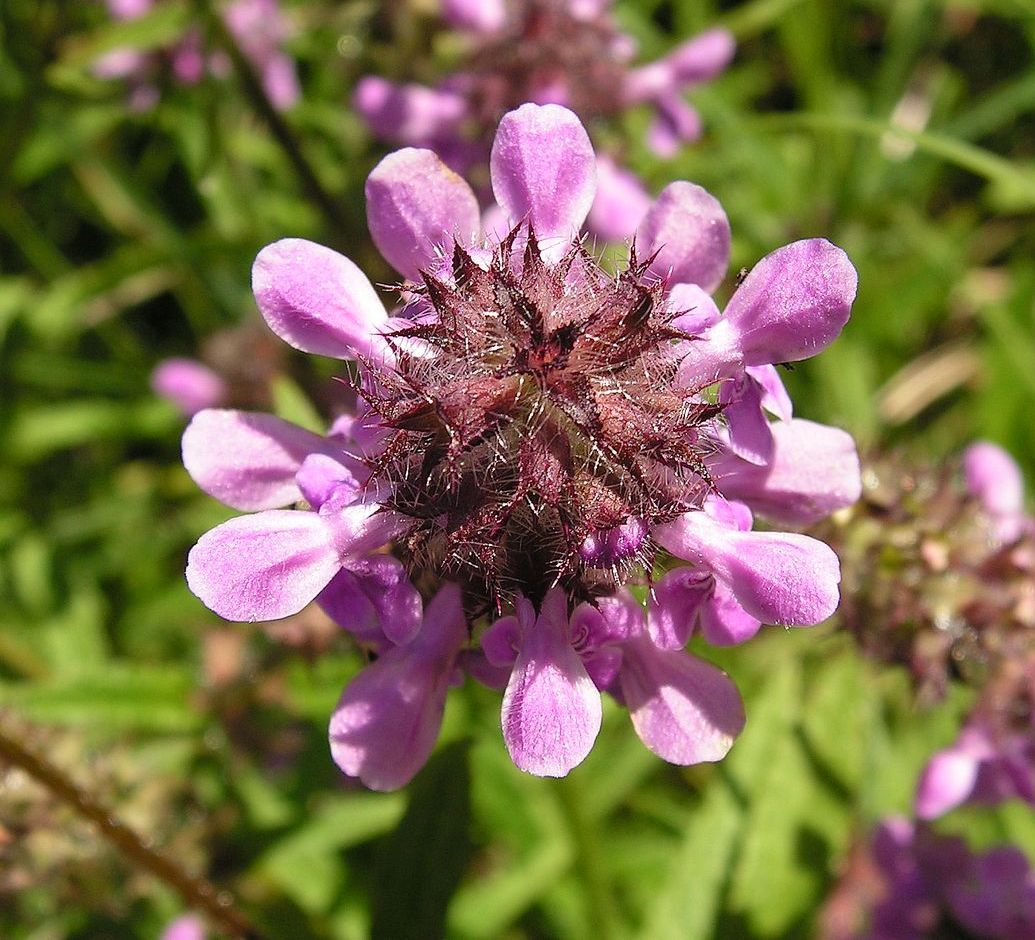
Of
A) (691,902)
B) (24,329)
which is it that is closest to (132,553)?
(24,329)

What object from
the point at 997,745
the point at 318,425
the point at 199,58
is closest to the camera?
the point at 318,425

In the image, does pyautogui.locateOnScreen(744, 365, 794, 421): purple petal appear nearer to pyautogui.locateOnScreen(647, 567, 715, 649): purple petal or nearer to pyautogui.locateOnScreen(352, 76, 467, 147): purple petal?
pyautogui.locateOnScreen(647, 567, 715, 649): purple petal

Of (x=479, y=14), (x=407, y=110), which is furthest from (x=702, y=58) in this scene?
(x=407, y=110)

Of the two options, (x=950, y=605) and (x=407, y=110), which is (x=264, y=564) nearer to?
(x=950, y=605)

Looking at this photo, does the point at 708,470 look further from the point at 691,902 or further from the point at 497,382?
the point at 691,902

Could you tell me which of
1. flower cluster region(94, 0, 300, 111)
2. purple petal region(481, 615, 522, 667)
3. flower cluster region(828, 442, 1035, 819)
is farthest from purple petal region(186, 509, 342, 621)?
flower cluster region(94, 0, 300, 111)

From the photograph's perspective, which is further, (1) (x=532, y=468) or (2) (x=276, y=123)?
(2) (x=276, y=123)

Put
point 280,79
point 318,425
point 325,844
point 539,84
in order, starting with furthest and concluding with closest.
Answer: point 280,79 → point 539,84 → point 325,844 → point 318,425

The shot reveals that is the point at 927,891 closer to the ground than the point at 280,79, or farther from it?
closer to the ground
